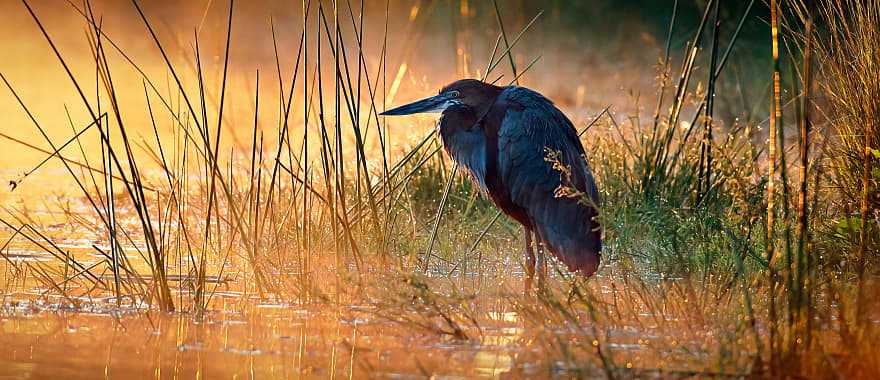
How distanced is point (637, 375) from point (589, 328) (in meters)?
0.69

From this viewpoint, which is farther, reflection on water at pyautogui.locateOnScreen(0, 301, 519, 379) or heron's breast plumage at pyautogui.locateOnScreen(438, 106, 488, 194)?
heron's breast plumage at pyautogui.locateOnScreen(438, 106, 488, 194)

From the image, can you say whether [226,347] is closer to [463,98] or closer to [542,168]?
[542,168]

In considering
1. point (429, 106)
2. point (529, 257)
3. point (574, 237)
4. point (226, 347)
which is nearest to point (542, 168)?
point (574, 237)

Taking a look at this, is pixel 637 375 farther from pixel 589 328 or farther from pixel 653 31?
pixel 653 31

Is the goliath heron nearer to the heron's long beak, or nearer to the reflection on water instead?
the heron's long beak

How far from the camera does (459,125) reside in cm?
488

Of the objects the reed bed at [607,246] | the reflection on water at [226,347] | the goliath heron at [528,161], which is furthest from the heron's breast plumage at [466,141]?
the reflection on water at [226,347]

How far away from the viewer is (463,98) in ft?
16.1

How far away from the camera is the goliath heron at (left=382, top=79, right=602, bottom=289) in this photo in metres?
4.38

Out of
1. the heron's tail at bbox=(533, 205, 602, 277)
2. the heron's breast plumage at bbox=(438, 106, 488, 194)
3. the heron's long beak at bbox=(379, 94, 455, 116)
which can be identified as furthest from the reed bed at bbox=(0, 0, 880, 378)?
the heron's long beak at bbox=(379, 94, 455, 116)

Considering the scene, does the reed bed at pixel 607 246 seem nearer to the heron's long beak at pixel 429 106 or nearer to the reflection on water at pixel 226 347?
the reflection on water at pixel 226 347

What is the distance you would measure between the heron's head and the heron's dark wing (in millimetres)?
180

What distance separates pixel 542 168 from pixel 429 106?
728mm

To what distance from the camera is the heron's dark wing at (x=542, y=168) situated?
443cm
